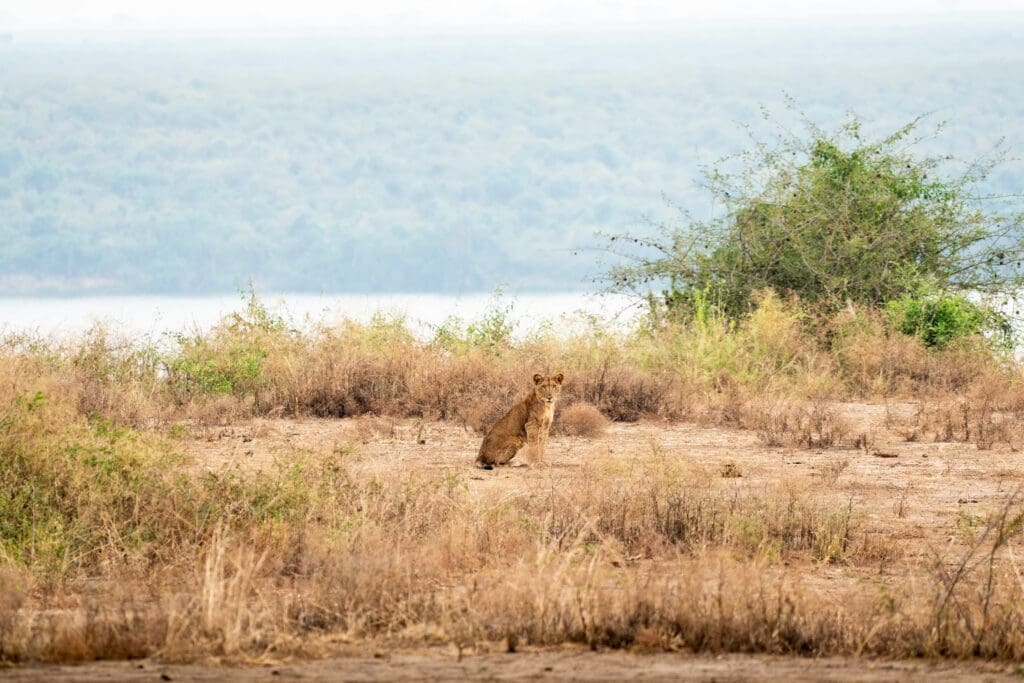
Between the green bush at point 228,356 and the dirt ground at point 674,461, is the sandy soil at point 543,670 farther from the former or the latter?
the green bush at point 228,356

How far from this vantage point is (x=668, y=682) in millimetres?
6121

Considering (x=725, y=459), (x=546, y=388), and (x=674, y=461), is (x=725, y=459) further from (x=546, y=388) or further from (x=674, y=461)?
(x=546, y=388)

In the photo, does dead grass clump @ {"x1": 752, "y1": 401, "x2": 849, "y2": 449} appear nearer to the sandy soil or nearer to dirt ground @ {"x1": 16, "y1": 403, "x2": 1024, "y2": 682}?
dirt ground @ {"x1": 16, "y1": 403, "x2": 1024, "y2": 682}

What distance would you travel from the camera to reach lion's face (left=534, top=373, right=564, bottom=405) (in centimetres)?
1169

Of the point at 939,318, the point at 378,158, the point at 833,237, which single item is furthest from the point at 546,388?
the point at 378,158

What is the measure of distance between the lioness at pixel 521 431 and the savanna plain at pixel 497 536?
282 millimetres

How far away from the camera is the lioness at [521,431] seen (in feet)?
38.9

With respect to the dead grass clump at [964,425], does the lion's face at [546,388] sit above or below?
above

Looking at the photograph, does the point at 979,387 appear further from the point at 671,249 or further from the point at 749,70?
the point at 749,70

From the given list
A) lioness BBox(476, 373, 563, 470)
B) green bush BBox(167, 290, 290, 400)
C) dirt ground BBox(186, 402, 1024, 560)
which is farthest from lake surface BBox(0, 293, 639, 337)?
lioness BBox(476, 373, 563, 470)

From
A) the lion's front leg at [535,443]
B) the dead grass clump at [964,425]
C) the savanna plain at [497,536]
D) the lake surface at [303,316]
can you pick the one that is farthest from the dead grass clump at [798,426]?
the lake surface at [303,316]

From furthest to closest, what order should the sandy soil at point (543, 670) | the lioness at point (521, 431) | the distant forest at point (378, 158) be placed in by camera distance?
the distant forest at point (378, 158) < the lioness at point (521, 431) < the sandy soil at point (543, 670)

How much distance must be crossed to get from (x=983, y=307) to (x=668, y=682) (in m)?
16.2

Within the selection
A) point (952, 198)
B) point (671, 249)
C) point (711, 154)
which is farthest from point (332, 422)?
point (711, 154)
